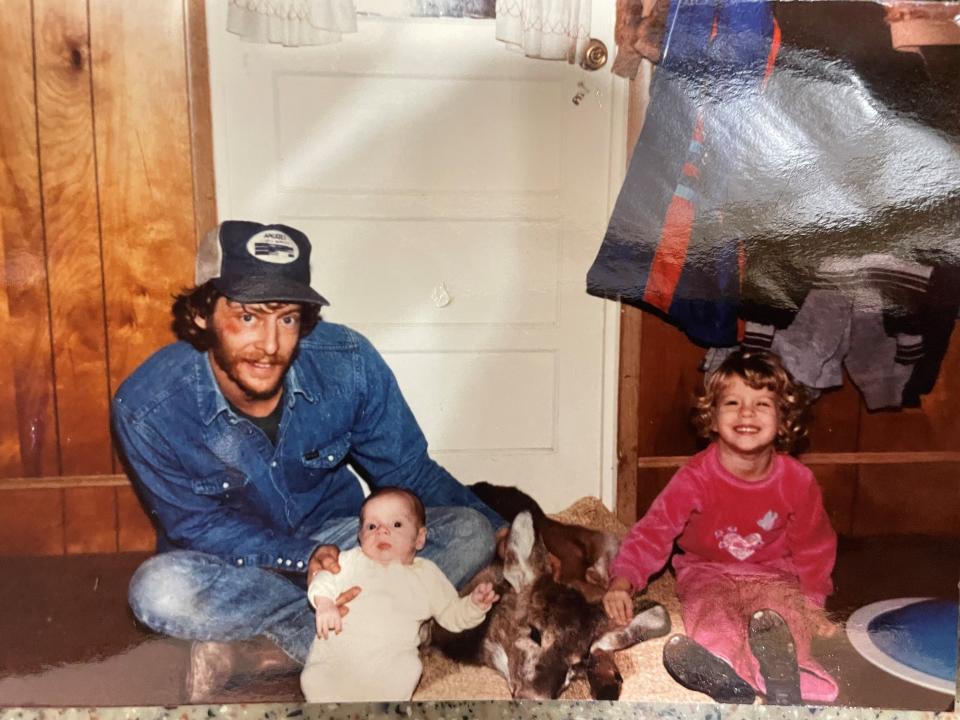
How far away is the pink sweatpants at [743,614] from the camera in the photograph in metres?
1.13

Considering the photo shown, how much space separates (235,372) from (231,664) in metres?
0.38

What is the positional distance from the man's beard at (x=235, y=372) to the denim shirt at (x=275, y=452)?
0.01 metres

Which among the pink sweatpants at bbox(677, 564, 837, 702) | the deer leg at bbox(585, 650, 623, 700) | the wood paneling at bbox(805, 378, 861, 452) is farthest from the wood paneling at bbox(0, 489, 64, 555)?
the wood paneling at bbox(805, 378, 861, 452)

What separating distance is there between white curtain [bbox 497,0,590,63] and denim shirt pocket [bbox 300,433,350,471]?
526 mm

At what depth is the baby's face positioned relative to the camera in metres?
1.10

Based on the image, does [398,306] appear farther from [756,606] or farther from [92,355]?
[756,606]

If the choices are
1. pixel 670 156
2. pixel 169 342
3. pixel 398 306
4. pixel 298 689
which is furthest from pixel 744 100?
pixel 298 689

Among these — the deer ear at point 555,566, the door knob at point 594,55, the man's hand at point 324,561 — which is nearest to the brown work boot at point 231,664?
the man's hand at point 324,561

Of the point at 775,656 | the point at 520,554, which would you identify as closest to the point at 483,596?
the point at 520,554

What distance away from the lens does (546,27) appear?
1.02 metres

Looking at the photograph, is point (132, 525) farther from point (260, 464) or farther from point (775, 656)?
point (775, 656)

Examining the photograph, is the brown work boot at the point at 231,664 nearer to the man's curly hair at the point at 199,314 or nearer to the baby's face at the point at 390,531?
the baby's face at the point at 390,531

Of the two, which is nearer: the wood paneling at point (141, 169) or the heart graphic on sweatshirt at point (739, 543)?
the wood paneling at point (141, 169)

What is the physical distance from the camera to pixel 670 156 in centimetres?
104
